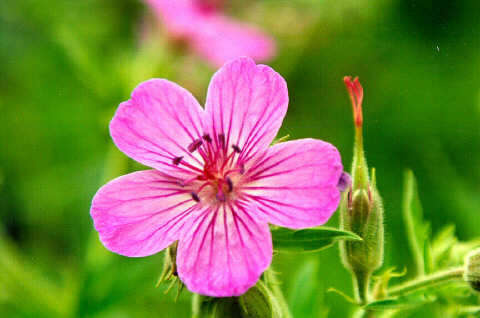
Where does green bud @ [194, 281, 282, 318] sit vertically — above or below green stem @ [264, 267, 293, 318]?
below

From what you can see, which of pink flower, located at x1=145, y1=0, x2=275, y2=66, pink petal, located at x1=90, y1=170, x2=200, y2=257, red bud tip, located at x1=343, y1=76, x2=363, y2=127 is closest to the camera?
pink petal, located at x1=90, y1=170, x2=200, y2=257

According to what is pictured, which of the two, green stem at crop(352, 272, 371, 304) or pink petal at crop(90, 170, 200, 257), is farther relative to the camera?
green stem at crop(352, 272, 371, 304)

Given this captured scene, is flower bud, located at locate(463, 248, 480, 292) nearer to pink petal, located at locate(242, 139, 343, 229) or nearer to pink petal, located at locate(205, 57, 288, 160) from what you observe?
pink petal, located at locate(242, 139, 343, 229)

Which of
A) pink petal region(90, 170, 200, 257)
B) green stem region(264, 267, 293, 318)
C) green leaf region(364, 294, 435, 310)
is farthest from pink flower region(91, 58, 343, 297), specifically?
green leaf region(364, 294, 435, 310)

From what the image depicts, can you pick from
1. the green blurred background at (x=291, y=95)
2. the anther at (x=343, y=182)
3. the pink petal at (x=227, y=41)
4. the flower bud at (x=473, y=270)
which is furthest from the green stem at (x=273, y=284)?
the pink petal at (x=227, y=41)

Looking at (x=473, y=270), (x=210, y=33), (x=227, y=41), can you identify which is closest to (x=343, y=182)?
(x=473, y=270)

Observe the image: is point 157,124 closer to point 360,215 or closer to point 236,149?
point 236,149

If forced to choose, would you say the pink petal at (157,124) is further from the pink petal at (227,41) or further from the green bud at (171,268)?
the pink petal at (227,41)
